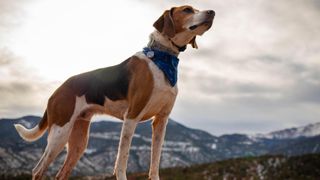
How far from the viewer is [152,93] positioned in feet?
23.9

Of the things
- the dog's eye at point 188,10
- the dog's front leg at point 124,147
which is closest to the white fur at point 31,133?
the dog's front leg at point 124,147

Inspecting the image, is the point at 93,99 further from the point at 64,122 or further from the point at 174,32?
the point at 174,32

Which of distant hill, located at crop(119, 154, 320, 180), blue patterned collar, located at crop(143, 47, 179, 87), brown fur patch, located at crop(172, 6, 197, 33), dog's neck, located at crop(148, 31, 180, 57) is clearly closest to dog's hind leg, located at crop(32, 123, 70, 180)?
blue patterned collar, located at crop(143, 47, 179, 87)

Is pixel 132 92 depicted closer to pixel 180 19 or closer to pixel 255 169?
pixel 180 19

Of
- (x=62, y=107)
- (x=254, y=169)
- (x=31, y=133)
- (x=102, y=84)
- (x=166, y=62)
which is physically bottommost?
(x=31, y=133)

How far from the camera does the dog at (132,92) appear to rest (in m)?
7.34

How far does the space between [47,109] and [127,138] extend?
84.2 inches

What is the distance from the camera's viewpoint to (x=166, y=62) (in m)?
7.52

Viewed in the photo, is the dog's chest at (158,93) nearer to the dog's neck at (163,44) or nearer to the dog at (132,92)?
the dog at (132,92)

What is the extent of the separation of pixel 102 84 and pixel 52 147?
4.77ft

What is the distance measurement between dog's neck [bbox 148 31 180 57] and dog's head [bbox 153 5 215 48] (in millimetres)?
97

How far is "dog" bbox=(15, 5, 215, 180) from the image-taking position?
7.34m

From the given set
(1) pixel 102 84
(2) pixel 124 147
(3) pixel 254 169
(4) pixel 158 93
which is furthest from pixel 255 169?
(4) pixel 158 93

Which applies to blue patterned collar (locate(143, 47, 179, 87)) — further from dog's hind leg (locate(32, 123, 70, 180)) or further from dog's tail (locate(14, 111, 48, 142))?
dog's tail (locate(14, 111, 48, 142))
